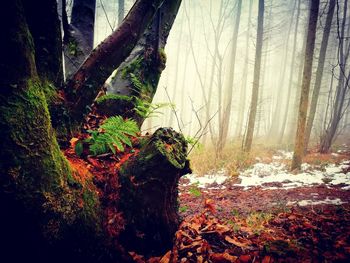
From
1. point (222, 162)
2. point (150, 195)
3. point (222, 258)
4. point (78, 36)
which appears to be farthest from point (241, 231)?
point (222, 162)

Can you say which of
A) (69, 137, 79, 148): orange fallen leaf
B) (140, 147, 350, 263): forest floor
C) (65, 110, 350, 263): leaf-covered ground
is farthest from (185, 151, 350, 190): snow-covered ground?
(69, 137, 79, 148): orange fallen leaf

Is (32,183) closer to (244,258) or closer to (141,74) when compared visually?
(244,258)

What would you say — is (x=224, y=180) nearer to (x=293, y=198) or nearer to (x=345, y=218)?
(x=293, y=198)

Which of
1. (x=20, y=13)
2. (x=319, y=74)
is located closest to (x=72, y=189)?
(x=20, y=13)

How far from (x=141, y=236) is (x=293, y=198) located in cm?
465

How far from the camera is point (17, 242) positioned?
3.53 feet

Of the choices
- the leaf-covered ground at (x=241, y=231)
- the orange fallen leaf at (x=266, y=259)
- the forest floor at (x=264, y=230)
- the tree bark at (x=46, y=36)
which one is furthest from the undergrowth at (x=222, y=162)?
A: the tree bark at (x=46, y=36)

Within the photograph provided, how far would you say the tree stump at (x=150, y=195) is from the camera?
1.62 m

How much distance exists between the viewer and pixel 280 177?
812cm

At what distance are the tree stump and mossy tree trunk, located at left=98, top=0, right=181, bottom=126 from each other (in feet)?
3.04

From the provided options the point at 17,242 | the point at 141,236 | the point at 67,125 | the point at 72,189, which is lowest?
the point at 141,236

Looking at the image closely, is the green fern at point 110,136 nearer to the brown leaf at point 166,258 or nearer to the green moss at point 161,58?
the brown leaf at point 166,258

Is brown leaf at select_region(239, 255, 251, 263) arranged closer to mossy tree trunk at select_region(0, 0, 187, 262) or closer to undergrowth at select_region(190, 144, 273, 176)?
mossy tree trunk at select_region(0, 0, 187, 262)

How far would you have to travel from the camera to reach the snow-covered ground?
709cm
